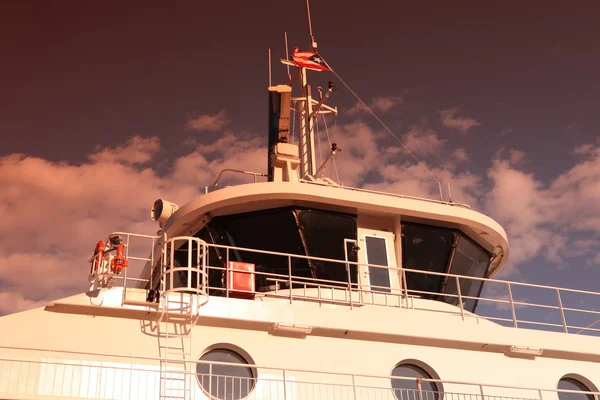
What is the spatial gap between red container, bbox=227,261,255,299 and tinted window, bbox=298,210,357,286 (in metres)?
2.08

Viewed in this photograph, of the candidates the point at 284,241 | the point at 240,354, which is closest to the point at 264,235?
the point at 284,241

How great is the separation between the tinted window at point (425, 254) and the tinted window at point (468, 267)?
0.88 ft

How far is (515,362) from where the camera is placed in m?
15.5

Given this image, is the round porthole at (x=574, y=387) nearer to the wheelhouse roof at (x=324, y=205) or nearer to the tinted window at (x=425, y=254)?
the tinted window at (x=425, y=254)

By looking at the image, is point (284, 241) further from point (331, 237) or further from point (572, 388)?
point (572, 388)

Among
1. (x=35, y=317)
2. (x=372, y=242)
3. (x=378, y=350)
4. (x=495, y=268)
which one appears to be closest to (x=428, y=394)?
(x=378, y=350)

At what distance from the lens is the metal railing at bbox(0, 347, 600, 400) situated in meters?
11.8

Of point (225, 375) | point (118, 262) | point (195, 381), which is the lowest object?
point (195, 381)

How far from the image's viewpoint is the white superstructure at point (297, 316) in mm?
12445

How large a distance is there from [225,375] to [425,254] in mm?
5886

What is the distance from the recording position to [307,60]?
65.1ft

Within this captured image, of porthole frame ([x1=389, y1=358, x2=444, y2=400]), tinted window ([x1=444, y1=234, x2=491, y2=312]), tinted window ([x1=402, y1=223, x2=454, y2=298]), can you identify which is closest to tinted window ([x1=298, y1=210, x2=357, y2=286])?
tinted window ([x1=402, y1=223, x2=454, y2=298])

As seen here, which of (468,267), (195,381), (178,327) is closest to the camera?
(195,381)

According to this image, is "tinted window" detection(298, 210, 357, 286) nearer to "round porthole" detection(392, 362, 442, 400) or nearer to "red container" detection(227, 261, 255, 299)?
"red container" detection(227, 261, 255, 299)
